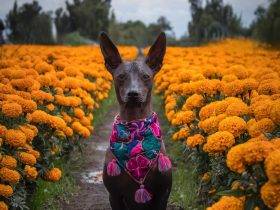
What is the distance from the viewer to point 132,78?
18.1 ft

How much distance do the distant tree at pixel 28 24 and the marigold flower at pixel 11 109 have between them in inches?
2186

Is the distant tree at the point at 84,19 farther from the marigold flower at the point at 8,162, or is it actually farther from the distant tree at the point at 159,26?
the marigold flower at the point at 8,162

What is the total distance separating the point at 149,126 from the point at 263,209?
210 cm

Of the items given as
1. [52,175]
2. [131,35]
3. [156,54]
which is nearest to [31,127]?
[52,175]

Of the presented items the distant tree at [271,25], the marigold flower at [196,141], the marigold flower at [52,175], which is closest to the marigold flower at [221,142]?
the marigold flower at [196,141]

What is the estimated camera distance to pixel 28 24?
64.7 meters

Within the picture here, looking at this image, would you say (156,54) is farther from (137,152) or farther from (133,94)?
(137,152)

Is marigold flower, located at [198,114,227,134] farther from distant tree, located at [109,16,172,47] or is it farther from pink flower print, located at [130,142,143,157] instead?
distant tree, located at [109,16,172,47]

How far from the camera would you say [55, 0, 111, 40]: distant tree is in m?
77.9

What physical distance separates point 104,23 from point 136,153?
75.8m

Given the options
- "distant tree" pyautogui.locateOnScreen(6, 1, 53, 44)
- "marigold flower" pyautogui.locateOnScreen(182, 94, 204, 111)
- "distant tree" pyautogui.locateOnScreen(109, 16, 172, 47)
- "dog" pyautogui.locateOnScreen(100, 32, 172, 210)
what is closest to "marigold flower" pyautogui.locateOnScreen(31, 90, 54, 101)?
"marigold flower" pyautogui.locateOnScreen(182, 94, 204, 111)

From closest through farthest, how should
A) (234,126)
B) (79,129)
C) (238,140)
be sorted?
(234,126)
(238,140)
(79,129)

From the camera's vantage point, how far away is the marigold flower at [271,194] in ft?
11.5

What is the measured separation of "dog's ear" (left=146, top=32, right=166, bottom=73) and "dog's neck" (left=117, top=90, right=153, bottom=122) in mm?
451
